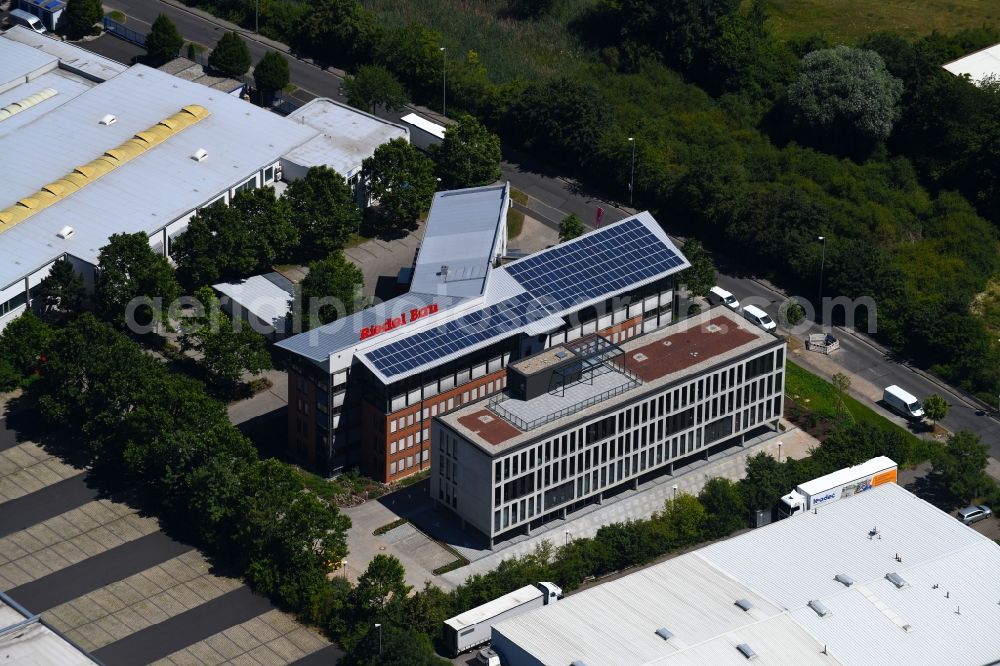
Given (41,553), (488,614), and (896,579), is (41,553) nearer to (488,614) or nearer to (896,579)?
(488,614)

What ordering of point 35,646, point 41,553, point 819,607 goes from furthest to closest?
1. point 41,553
2. point 819,607
3. point 35,646

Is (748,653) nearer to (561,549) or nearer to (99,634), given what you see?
(561,549)

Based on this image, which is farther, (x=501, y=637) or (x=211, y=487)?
A: (x=211, y=487)

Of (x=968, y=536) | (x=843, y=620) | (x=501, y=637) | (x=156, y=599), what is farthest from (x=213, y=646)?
(x=968, y=536)

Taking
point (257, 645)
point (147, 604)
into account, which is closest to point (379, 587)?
point (257, 645)

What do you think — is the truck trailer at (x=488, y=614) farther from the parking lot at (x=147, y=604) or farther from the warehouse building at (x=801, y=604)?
the parking lot at (x=147, y=604)

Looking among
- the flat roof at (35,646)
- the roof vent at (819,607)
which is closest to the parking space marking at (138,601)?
the flat roof at (35,646)
